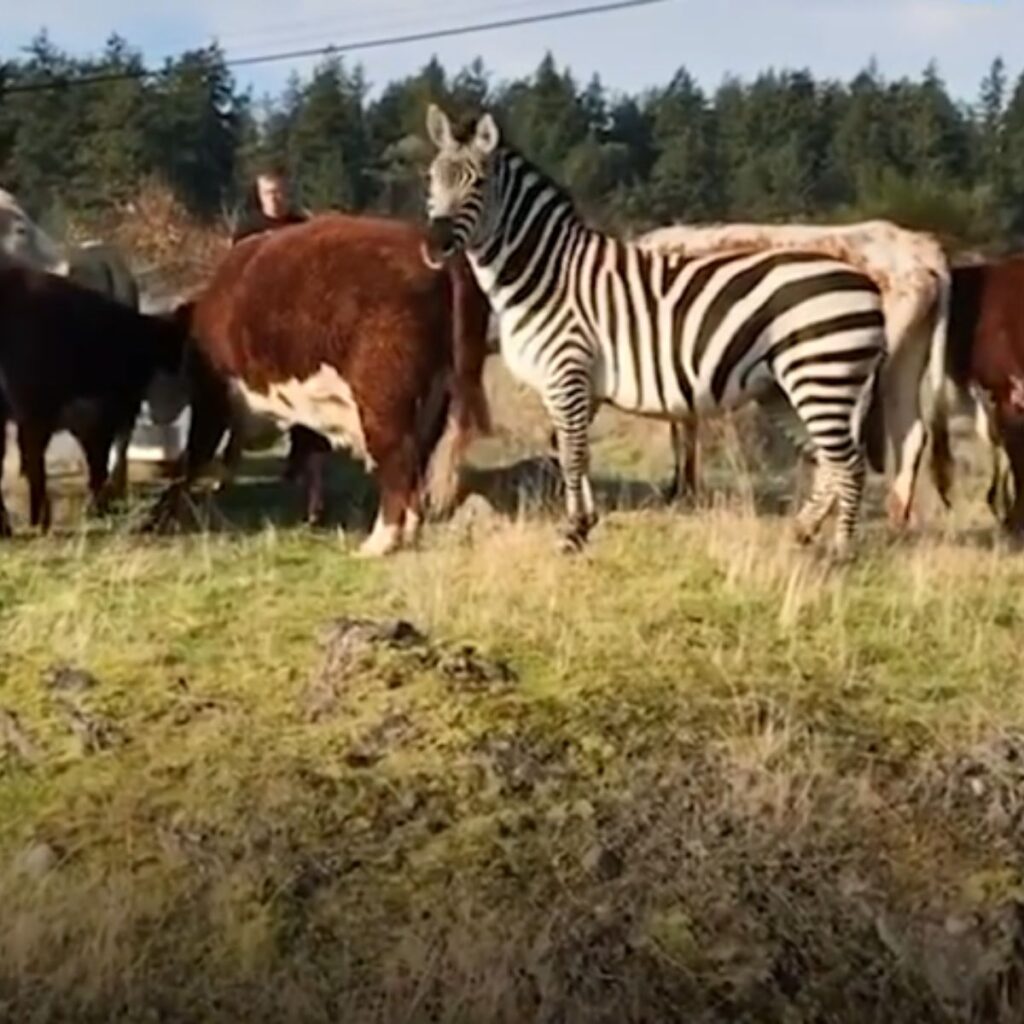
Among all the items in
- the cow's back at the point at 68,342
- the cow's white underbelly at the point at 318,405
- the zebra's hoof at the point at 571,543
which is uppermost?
the cow's back at the point at 68,342

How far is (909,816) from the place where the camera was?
8633 mm

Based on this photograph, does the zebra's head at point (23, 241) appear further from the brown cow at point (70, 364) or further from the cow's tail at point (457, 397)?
the cow's tail at point (457, 397)

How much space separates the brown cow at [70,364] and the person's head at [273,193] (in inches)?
60.5

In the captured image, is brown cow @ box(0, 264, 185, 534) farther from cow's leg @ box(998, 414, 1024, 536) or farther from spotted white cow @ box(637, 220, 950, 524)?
cow's leg @ box(998, 414, 1024, 536)

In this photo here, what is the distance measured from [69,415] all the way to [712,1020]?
291 inches

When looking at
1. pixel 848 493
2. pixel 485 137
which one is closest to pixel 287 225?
pixel 485 137

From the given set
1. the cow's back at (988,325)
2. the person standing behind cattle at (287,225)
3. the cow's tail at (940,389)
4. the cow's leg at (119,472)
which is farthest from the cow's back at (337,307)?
the cow's back at (988,325)

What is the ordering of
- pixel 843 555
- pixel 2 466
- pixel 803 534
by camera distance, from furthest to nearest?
pixel 2 466, pixel 803 534, pixel 843 555

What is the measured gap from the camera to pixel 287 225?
14242 millimetres

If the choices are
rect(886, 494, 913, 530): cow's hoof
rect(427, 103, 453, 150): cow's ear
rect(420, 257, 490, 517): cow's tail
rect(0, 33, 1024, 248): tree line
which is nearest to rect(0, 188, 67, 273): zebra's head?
rect(420, 257, 490, 517): cow's tail

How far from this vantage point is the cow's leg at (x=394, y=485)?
1225cm

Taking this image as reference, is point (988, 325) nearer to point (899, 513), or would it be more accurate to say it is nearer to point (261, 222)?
point (899, 513)

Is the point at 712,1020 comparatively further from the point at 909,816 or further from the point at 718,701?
the point at 718,701

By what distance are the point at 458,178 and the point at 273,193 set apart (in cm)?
329
